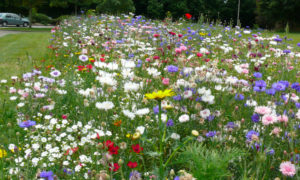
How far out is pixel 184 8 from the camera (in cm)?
3406

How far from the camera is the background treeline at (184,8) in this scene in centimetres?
2577

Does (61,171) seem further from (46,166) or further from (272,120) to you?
(272,120)

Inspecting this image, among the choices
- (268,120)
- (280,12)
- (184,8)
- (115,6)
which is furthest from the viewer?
(184,8)

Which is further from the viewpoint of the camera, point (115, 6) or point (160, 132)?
point (115, 6)

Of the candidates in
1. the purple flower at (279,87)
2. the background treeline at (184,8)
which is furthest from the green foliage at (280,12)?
the purple flower at (279,87)

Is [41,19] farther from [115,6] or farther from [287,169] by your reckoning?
[287,169]

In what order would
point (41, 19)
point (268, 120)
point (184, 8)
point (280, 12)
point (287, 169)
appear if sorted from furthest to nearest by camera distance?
point (184, 8)
point (41, 19)
point (280, 12)
point (268, 120)
point (287, 169)

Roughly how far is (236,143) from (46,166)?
116 centimetres

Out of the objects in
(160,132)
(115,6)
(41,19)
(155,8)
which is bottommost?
(160,132)

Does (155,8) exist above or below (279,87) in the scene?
above

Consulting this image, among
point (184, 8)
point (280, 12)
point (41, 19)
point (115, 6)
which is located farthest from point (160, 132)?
point (41, 19)

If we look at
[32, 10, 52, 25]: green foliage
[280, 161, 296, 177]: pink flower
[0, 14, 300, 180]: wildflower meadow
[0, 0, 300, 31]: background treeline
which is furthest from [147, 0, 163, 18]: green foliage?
[280, 161, 296, 177]: pink flower

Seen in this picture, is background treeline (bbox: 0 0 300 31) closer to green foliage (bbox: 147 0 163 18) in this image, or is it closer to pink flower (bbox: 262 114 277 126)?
green foliage (bbox: 147 0 163 18)

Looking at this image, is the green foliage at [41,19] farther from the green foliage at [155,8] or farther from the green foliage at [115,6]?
the green foliage at [115,6]
